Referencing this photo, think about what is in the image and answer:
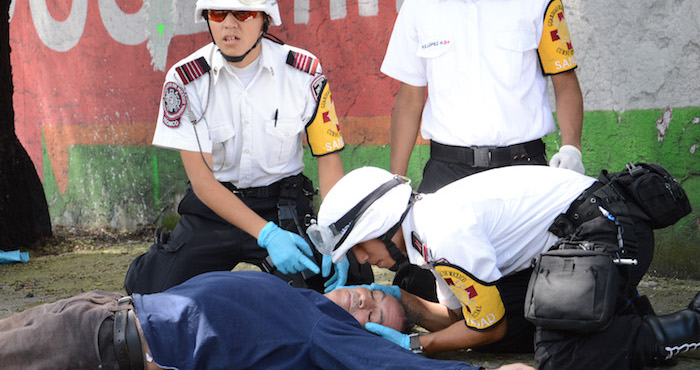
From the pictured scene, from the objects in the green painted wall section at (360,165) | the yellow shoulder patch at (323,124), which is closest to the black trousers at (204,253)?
the yellow shoulder patch at (323,124)

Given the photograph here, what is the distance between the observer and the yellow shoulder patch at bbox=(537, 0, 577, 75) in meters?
3.07

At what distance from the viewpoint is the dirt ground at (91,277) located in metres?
2.99

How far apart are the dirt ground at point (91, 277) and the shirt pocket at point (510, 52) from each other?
104 cm

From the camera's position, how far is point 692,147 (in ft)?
12.0

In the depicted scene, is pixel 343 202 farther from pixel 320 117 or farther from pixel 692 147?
pixel 692 147

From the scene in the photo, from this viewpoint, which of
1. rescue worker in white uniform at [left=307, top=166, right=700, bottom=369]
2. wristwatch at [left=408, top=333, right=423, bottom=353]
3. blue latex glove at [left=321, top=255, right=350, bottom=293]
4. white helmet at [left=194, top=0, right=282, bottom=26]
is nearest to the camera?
rescue worker in white uniform at [left=307, top=166, right=700, bottom=369]

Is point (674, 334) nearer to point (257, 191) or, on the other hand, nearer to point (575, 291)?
point (575, 291)

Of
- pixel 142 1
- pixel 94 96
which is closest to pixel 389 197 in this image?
pixel 142 1

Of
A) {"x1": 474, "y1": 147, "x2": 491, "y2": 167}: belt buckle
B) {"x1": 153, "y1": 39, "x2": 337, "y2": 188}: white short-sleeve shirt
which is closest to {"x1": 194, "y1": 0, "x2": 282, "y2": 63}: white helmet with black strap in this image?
{"x1": 153, "y1": 39, "x2": 337, "y2": 188}: white short-sleeve shirt

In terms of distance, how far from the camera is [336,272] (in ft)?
10.8

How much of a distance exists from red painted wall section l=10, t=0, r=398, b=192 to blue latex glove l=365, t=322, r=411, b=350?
81.5 inches

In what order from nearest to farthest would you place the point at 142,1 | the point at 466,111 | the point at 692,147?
the point at 466,111 < the point at 692,147 < the point at 142,1

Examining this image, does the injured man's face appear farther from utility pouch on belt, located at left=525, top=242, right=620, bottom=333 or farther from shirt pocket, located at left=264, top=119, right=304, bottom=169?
shirt pocket, located at left=264, top=119, right=304, bottom=169

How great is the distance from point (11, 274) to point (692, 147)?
13.3 feet
